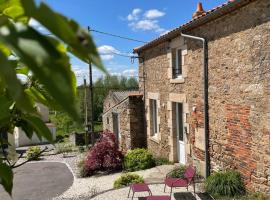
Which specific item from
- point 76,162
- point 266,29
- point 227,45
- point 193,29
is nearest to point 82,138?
point 76,162

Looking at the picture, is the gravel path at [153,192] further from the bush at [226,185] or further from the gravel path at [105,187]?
the bush at [226,185]

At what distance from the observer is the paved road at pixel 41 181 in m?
12.0

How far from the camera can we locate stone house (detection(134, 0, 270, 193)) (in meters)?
7.29

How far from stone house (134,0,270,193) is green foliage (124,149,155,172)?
2.12 feet

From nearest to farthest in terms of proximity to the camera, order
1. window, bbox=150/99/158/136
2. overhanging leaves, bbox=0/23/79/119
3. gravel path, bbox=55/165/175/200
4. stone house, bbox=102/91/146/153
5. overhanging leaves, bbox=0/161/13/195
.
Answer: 1. overhanging leaves, bbox=0/23/79/119
2. overhanging leaves, bbox=0/161/13/195
3. gravel path, bbox=55/165/175/200
4. window, bbox=150/99/158/136
5. stone house, bbox=102/91/146/153

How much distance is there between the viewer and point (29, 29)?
1.19 ft

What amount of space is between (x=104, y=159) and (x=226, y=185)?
714 cm

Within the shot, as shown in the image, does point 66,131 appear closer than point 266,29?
No

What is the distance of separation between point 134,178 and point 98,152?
4.17 metres

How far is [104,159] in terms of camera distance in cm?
1440

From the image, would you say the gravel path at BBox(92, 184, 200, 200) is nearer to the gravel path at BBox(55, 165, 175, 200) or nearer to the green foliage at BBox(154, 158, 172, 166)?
the gravel path at BBox(55, 165, 175, 200)

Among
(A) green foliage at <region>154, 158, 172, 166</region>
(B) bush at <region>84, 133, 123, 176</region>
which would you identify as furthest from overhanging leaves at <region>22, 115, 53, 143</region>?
(B) bush at <region>84, 133, 123, 176</region>

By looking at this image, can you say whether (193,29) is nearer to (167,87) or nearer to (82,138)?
(167,87)

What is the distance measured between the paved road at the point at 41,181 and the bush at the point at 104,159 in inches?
37.6
